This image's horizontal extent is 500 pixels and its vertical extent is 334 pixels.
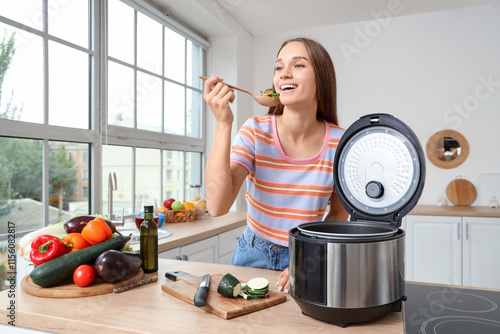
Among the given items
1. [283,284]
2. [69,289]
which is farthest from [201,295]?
[69,289]

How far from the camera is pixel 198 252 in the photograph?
2.06m

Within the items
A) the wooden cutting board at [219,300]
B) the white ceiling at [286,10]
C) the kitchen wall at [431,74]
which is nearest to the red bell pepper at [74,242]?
the wooden cutting board at [219,300]

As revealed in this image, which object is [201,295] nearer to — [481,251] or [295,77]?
[295,77]

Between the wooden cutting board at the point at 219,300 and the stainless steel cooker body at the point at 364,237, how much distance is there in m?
0.10

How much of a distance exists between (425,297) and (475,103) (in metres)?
2.77

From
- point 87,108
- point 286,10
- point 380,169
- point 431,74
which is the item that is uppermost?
point 286,10

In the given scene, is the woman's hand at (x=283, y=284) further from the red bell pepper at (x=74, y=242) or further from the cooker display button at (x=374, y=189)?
the red bell pepper at (x=74, y=242)

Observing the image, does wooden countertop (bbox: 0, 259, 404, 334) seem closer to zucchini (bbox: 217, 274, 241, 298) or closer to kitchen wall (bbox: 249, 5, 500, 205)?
zucchini (bbox: 217, 274, 241, 298)

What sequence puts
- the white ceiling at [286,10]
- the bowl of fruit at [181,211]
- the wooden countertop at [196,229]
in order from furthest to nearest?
1. the white ceiling at [286,10]
2. the bowl of fruit at [181,211]
3. the wooden countertop at [196,229]

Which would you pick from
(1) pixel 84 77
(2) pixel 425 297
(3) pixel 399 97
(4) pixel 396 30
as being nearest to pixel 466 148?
(3) pixel 399 97

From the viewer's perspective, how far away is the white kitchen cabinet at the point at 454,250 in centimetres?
282

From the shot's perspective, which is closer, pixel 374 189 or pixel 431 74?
pixel 374 189

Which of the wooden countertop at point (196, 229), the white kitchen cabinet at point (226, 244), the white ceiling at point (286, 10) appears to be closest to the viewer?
the wooden countertop at point (196, 229)

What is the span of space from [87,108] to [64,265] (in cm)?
152
